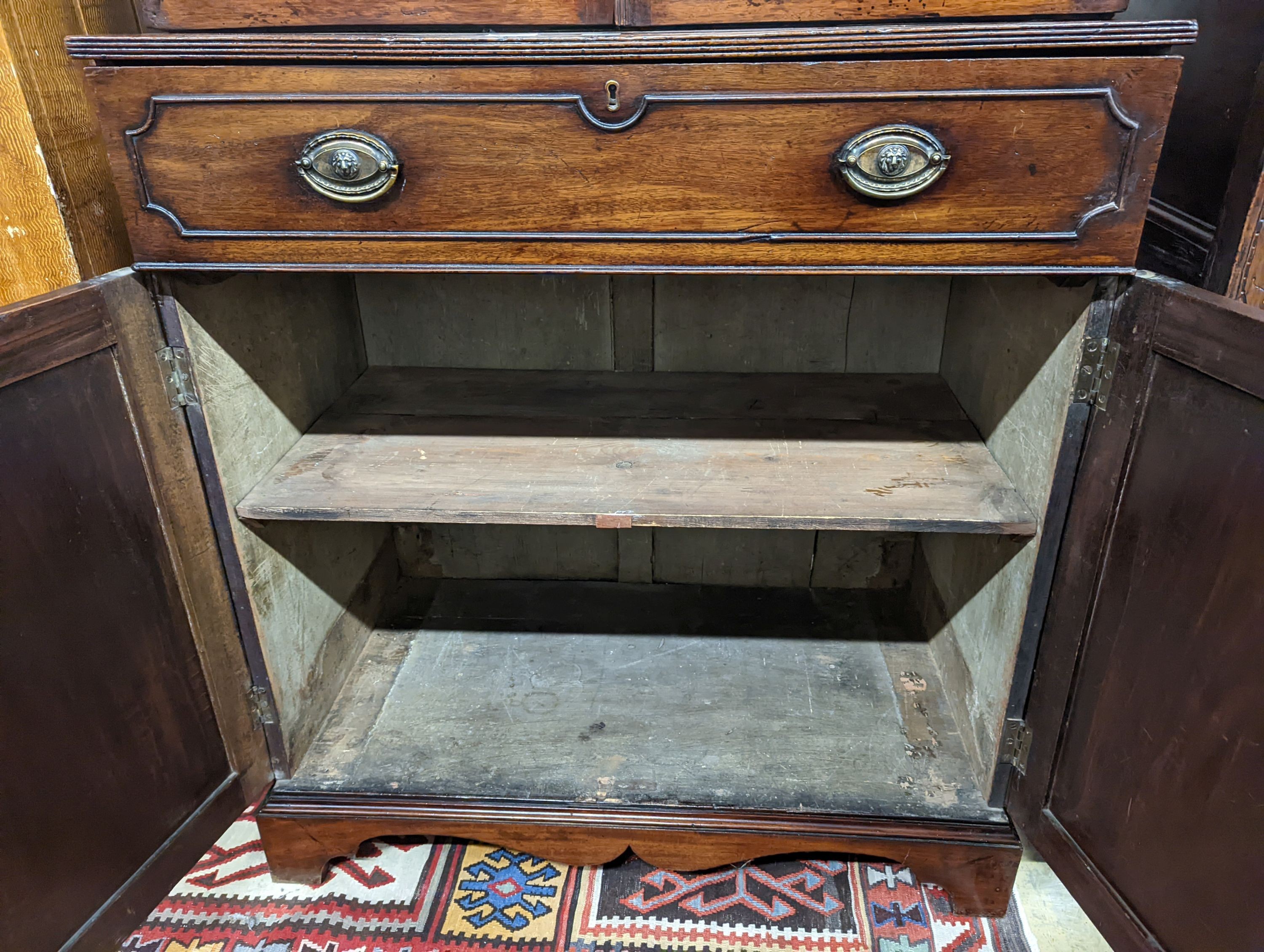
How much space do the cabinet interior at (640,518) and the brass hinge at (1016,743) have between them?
15 millimetres

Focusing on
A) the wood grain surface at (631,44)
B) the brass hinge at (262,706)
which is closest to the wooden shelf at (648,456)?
the brass hinge at (262,706)

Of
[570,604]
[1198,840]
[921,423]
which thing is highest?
[921,423]

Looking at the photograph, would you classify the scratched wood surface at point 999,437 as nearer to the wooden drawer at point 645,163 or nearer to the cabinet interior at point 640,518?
the cabinet interior at point 640,518

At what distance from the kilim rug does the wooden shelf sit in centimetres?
60

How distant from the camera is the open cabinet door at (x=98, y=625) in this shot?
78 cm

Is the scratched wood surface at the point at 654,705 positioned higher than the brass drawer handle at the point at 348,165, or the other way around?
the brass drawer handle at the point at 348,165

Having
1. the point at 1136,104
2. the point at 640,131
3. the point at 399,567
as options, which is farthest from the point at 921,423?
the point at 399,567

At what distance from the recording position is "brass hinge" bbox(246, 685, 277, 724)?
1139 mm

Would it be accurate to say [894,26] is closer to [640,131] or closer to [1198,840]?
[640,131]

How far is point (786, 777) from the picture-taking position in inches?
48.1

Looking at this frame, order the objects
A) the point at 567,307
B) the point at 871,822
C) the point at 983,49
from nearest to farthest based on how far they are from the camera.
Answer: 1. the point at 983,49
2. the point at 871,822
3. the point at 567,307

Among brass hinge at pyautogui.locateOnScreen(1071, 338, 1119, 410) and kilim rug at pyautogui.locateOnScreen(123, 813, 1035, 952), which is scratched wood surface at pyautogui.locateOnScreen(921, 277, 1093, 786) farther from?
kilim rug at pyautogui.locateOnScreen(123, 813, 1035, 952)

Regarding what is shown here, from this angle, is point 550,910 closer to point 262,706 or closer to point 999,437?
point 262,706

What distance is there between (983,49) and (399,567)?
142cm
